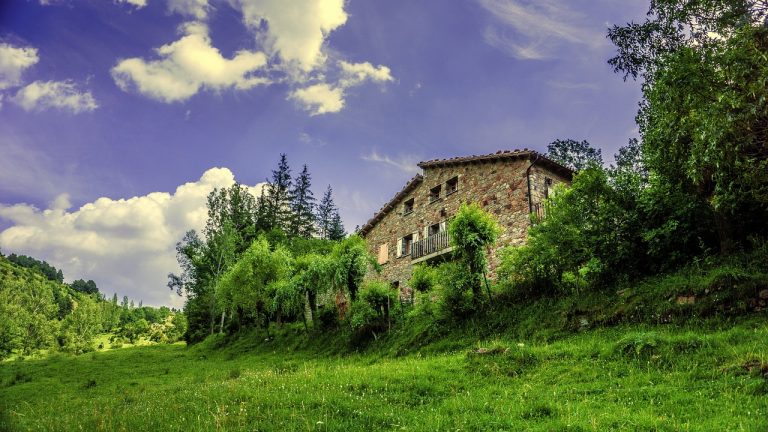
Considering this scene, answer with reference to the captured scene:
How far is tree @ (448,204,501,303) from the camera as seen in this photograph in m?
19.4

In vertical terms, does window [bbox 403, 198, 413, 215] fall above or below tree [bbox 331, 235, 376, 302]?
above

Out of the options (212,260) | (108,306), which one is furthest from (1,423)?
(108,306)

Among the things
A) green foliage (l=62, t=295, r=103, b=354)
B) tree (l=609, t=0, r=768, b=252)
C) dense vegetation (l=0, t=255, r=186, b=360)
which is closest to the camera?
tree (l=609, t=0, r=768, b=252)

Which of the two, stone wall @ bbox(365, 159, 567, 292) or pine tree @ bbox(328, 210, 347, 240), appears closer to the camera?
stone wall @ bbox(365, 159, 567, 292)

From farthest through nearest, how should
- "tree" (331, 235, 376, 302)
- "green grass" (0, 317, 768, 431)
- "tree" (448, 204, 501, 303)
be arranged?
"tree" (331, 235, 376, 302) → "tree" (448, 204, 501, 303) → "green grass" (0, 317, 768, 431)

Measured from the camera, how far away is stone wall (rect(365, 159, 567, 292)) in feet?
90.7

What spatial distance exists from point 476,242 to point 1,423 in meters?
16.2

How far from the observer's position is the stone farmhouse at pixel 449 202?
2770 centimetres

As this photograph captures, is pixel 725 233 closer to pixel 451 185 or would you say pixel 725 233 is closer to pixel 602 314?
pixel 602 314

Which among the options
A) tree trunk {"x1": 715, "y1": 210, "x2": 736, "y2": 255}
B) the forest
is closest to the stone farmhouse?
the forest

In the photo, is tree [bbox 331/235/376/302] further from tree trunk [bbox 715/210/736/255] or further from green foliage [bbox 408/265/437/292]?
tree trunk [bbox 715/210/736/255]

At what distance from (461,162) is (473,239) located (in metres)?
14.3

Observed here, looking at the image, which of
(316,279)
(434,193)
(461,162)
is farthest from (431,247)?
(316,279)

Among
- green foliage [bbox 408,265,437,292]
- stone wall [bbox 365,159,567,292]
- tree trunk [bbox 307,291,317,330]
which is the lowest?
A: tree trunk [bbox 307,291,317,330]
